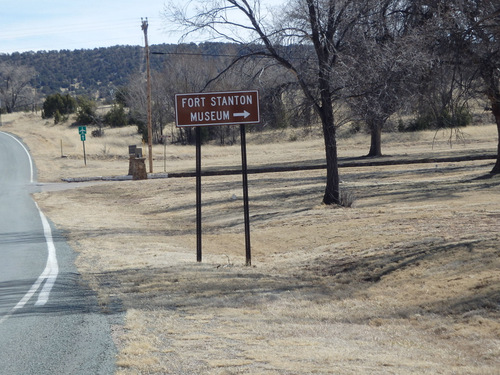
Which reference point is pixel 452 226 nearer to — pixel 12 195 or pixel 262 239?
pixel 262 239

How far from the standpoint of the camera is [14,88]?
113938mm

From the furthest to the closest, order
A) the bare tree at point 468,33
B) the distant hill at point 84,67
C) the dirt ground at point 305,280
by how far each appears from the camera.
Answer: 1. the distant hill at point 84,67
2. the bare tree at point 468,33
3. the dirt ground at point 305,280

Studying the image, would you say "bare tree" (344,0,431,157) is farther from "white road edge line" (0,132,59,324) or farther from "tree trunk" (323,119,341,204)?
"white road edge line" (0,132,59,324)

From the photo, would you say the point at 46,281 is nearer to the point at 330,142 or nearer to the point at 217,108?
the point at 217,108

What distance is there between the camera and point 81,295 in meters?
8.80

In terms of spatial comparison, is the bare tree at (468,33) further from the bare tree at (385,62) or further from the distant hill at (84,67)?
the distant hill at (84,67)

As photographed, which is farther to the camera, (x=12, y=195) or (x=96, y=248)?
(x=12, y=195)

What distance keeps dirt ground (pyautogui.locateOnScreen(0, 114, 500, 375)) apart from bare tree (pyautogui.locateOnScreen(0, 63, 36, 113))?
94.2m

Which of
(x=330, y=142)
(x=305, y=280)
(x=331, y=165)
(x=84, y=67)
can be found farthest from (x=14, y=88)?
(x=305, y=280)

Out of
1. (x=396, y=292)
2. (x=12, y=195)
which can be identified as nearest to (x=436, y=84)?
(x=396, y=292)

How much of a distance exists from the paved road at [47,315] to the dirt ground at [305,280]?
9.6 inches

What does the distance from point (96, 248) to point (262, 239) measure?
4.66 m

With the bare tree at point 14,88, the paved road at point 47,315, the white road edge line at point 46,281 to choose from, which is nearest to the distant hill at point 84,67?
the bare tree at point 14,88

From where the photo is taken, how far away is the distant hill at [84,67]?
14550cm
